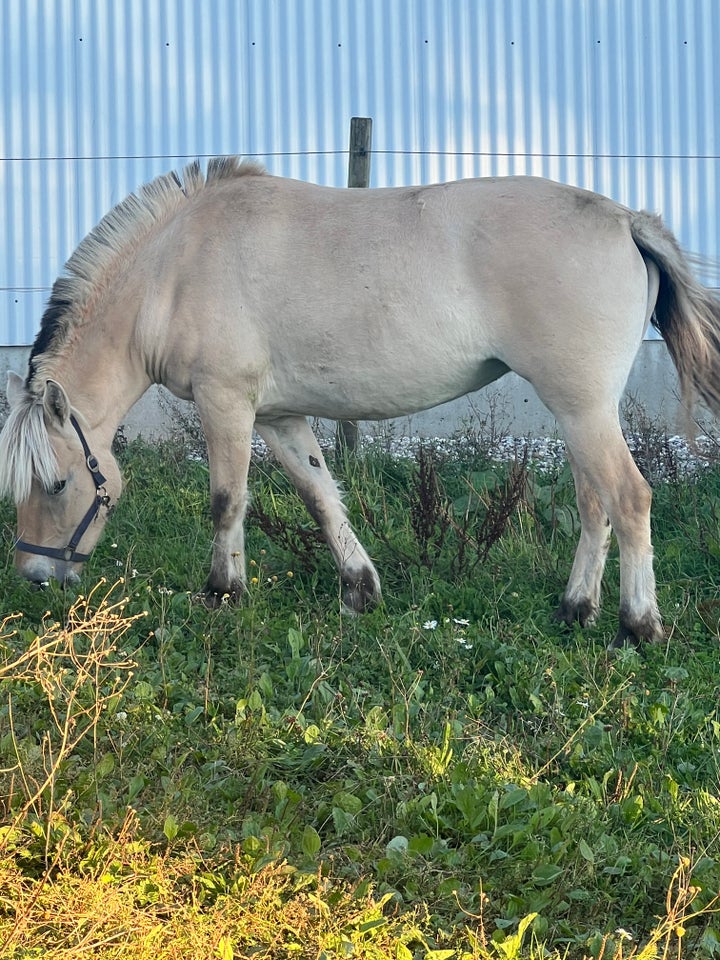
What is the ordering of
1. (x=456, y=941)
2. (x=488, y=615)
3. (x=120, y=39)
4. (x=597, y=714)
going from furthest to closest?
(x=120, y=39) → (x=488, y=615) → (x=597, y=714) → (x=456, y=941)

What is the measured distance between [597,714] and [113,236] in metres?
3.36

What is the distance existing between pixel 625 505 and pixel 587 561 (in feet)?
1.69

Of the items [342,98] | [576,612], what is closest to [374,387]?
[576,612]

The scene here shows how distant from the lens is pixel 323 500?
18.2 ft

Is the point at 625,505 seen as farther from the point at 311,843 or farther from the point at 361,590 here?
the point at 311,843

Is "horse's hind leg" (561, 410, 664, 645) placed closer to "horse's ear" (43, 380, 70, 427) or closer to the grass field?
the grass field

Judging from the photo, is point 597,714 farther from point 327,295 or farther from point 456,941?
point 327,295

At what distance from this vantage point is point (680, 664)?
14.5 feet

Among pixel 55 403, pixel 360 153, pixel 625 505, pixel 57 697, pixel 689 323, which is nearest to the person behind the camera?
pixel 57 697

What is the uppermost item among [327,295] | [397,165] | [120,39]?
[120,39]

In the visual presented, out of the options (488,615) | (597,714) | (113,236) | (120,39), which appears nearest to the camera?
(597,714)

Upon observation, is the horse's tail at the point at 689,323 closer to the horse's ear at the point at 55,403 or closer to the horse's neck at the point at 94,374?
the horse's neck at the point at 94,374

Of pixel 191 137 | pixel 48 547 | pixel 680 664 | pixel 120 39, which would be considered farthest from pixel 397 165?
pixel 680 664

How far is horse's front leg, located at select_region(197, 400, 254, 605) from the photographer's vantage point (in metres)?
5.23
